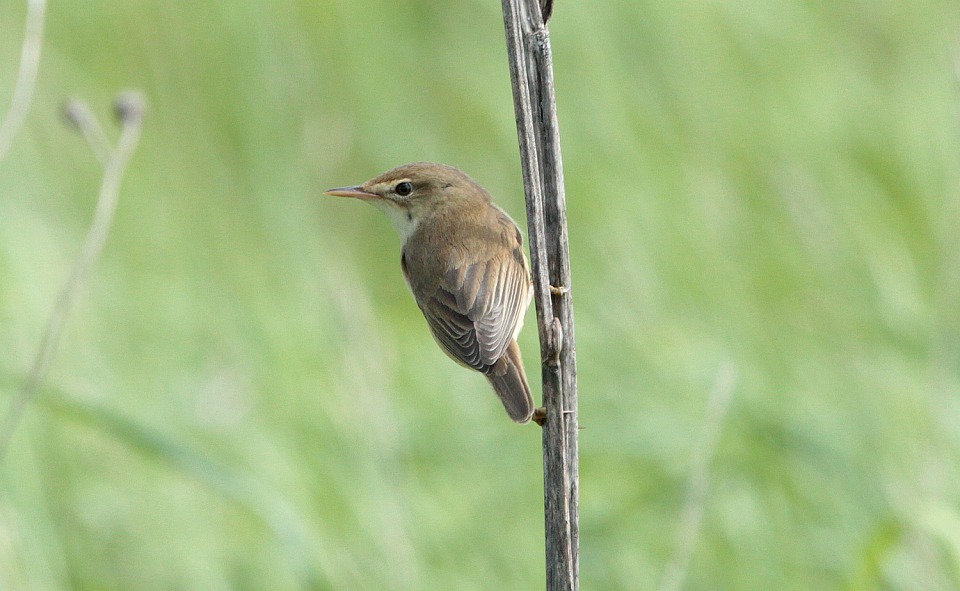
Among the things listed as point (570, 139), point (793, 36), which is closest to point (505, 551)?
point (570, 139)

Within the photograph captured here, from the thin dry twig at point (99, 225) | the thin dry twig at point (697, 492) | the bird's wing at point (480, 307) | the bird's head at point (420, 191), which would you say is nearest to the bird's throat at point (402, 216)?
the bird's head at point (420, 191)

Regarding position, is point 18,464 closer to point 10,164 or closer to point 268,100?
point 10,164

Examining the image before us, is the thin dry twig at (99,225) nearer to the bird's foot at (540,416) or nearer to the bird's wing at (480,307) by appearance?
the bird's wing at (480,307)

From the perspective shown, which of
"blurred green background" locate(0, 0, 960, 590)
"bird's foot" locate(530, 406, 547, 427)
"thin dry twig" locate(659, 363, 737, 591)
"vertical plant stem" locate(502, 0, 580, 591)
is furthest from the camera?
"blurred green background" locate(0, 0, 960, 590)

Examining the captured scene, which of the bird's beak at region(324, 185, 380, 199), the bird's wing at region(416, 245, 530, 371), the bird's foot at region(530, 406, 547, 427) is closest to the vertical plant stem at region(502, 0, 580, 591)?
the bird's foot at region(530, 406, 547, 427)

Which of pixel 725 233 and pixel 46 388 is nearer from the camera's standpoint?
pixel 46 388

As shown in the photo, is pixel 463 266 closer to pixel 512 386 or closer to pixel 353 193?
pixel 353 193

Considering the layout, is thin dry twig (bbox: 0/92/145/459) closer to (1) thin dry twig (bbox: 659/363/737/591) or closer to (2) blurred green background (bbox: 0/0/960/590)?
(2) blurred green background (bbox: 0/0/960/590)
